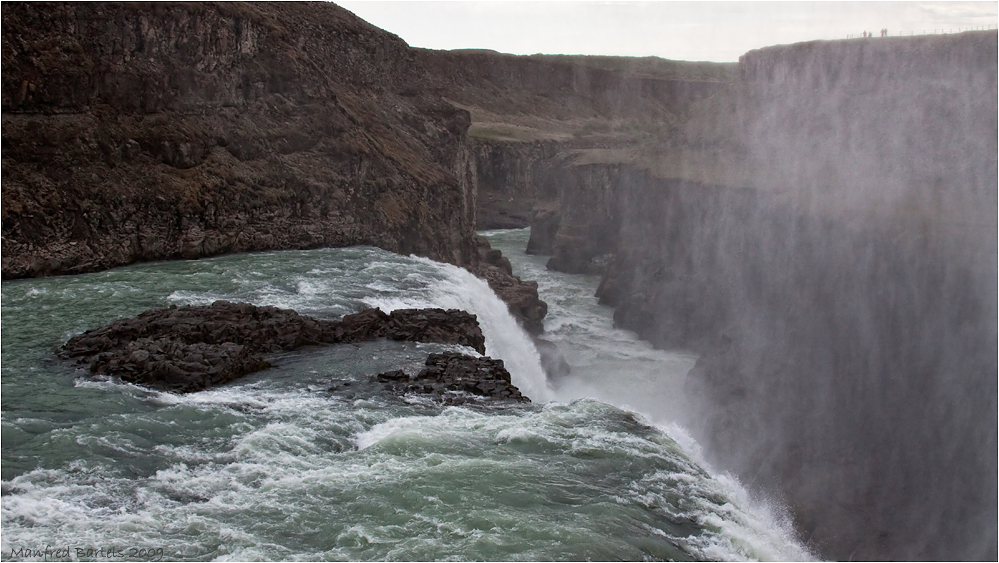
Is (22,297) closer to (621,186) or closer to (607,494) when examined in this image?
(607,494)

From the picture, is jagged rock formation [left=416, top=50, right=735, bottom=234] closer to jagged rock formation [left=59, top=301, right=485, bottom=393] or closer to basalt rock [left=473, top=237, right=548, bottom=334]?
basalt rock [left=473, top=237, right=548, bottom=334]

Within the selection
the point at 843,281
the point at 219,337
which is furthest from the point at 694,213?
the point at 219,337

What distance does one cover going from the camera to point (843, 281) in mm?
27391

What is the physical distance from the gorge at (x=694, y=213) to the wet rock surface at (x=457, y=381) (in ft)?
3.49

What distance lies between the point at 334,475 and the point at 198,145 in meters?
20.1

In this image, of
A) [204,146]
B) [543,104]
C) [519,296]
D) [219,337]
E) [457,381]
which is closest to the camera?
[457,381]

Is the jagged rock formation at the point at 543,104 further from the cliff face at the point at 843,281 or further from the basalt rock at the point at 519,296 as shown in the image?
the cliff face at the point at 843,281

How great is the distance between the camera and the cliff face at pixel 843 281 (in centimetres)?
2234

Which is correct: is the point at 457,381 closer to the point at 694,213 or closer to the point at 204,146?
the point at 204,146

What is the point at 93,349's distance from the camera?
19375 millimetres

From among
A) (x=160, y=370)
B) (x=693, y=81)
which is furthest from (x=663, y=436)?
(x=693, y=81)

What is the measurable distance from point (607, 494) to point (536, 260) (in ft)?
138

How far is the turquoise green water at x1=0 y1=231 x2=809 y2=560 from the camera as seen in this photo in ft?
40.8

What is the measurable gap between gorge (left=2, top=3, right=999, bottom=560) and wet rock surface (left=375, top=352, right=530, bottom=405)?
3.49 ft
